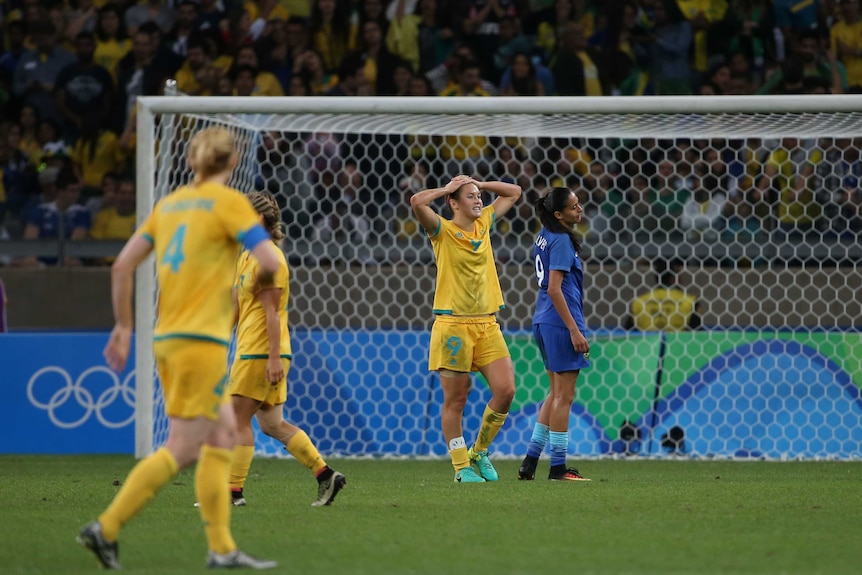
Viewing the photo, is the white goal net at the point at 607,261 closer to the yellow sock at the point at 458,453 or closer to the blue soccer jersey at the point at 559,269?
the blue soccer jersey at the point at 559,269

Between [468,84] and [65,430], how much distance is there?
6084 mm

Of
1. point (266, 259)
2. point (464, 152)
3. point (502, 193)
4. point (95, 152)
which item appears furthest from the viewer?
point (95, 152)

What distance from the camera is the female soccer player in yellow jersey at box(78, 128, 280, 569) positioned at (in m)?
4.87

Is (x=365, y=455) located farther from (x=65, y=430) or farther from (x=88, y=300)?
(x=88, y=300)

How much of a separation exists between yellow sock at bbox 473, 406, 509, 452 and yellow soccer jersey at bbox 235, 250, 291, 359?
6.08 ft

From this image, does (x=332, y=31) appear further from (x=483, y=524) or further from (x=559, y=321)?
(x=483, y=524)

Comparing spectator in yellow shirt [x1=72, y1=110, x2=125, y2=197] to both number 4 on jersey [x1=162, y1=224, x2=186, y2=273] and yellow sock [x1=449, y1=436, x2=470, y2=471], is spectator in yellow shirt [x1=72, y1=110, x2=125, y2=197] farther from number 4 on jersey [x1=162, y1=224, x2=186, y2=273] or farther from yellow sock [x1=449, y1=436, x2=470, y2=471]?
number 4 on jersey [x1=162, y1=224, x2=186, y2=273]

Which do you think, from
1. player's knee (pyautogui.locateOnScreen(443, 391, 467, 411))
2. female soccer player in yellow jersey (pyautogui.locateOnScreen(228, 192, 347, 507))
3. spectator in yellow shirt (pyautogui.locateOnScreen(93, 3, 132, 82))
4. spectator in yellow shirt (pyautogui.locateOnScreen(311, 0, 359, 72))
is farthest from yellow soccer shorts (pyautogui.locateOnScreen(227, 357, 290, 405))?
spectator in yellow shirt (pyautogui.locateOnScreen(93, 3, 132, 82))

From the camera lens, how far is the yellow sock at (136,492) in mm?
4855

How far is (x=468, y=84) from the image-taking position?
47.5 ft

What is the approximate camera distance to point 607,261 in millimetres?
12562

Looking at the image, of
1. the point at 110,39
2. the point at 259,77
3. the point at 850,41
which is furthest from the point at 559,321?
the point at 110,39

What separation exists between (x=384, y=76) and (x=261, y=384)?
8414mm

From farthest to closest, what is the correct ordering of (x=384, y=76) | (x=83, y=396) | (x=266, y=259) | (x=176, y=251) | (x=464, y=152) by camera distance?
1. (x=384, y=76)
2. (x=464, y=152)
3. (x=83, y=396)
4. (x=176, y=251)
5. (x=266, y=259)
